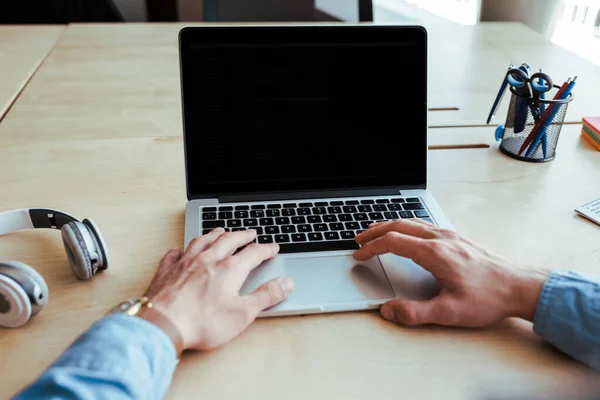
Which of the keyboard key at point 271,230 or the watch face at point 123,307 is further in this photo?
the keyboard key at point 271,230

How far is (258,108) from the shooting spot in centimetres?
84

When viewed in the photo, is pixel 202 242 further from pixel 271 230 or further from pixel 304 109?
pixel 304 109

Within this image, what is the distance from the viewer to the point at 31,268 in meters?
0.63

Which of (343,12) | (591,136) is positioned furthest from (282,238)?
(343,12)

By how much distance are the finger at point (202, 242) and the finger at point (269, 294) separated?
102 millimetres

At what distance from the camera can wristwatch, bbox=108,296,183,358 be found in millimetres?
567

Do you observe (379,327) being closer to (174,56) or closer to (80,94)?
(80,94)

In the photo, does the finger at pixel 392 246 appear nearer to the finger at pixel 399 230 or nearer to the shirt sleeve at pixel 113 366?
the finger at pixel 399 230

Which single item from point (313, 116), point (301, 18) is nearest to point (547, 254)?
Result: point (313, 116)

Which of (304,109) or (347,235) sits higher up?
(304,109)

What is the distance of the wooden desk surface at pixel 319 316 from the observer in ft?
1.89

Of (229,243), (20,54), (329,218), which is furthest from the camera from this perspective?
(20,54)

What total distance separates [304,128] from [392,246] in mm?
260

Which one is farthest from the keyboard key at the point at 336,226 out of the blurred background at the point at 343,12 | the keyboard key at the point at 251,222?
the blurred background at the point at 343,12
